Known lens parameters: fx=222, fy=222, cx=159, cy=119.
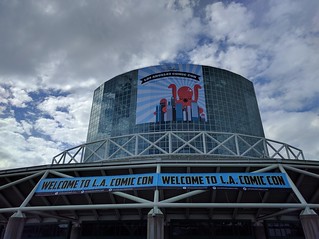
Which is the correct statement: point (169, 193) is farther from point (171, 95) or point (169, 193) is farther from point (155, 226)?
point (171, 95)

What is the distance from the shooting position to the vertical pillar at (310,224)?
11172 millimetres

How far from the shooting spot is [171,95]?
47.5 metres

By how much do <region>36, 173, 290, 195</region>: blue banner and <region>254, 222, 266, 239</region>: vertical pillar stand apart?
767 cm

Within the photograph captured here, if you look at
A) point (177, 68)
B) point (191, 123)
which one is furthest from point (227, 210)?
point (177, 68)

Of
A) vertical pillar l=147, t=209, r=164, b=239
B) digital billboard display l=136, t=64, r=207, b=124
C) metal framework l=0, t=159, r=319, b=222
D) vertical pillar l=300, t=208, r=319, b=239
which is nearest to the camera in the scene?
vertical pillar l=147, t=209, r=164, b=239

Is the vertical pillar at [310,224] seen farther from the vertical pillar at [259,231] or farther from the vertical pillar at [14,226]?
the vertical pillar at [14,226]

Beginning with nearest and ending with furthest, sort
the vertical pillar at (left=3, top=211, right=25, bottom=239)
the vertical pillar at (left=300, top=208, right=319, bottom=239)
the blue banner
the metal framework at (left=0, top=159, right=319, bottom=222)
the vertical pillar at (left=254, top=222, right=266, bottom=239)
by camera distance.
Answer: the vertical pillar at (left=300, top=208, right=319, bottom=239)
the vertical pillar at (left=3, top=211, right=25, bottom=239)
the blue banner
the metal framework at (left=0, top=159, right=319, bottom=222)
the vertical pillar at (left=254, top=222, right=266, bottom=239)

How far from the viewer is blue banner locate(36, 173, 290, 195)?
42.0ft

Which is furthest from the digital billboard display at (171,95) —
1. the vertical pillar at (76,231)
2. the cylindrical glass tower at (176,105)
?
the vertical pillar at (76,231)

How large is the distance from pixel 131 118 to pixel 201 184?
125ft

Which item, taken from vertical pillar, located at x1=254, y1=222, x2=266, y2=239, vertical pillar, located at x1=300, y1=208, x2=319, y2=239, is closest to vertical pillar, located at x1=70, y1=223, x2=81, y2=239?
vertical pillar, located at x1=254, y1=222, x2=266, y2=239

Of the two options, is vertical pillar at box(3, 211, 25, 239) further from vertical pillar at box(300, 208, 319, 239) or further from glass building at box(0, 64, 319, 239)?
vertical pillar at box(300, 208, 319, 239)

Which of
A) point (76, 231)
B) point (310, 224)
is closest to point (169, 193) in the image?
point (310, 224)

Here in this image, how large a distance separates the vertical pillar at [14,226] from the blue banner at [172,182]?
1.66 meters
